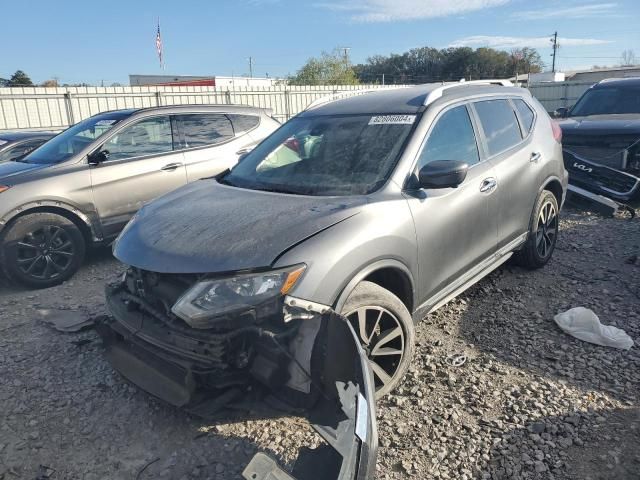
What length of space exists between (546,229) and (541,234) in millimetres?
132

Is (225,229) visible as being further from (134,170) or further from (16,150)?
(16,150)

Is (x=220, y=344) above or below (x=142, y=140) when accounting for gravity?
below

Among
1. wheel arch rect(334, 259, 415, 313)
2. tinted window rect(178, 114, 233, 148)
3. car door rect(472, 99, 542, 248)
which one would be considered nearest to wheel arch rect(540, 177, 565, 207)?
car door rect(472, 99, 542, 248)

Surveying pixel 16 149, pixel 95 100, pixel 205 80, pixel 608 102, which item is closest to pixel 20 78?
pixel 205 80

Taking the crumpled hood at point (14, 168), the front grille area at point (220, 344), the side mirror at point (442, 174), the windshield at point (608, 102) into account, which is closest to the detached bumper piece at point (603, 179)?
the windshield at point (608, 102)

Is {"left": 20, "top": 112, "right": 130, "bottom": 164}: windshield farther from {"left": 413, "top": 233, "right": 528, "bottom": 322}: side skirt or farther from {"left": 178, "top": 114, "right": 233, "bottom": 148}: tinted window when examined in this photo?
{"left": 413, "top": 233, "right": 528, "bottom": 322}: side skirt

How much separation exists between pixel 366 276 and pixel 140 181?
12.8 ft

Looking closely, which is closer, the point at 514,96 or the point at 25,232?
the point at 514,96

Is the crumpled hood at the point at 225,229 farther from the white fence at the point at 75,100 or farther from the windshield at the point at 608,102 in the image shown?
the white fence at the point at 75,100

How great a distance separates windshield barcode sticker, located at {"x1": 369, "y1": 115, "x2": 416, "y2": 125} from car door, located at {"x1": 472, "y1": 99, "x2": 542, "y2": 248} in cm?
82

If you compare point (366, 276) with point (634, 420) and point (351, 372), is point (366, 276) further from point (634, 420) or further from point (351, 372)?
point (634, 420)

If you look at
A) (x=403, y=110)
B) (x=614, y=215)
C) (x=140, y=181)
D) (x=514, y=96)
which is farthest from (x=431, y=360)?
(x=614, y=215)

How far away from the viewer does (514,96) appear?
4668 mm

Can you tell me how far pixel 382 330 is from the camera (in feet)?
9.61
